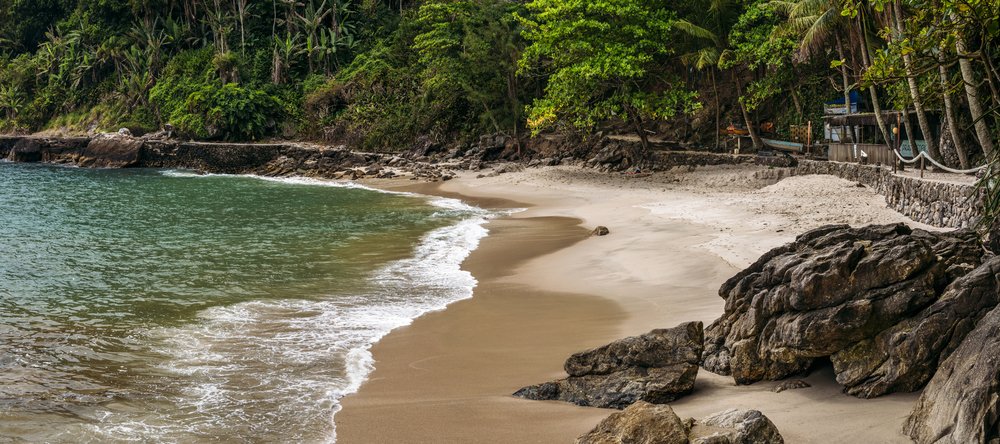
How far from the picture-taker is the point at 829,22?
27359 millimetres

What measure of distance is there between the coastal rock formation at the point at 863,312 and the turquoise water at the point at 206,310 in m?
4.39

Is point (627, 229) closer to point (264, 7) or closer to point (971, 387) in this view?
point (971, 387)

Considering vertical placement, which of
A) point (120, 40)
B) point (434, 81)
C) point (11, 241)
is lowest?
point (11, 241)

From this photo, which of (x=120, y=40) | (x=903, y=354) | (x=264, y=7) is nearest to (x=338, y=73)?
(x=264, y=7)

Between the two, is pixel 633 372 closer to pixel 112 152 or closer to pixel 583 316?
pixel 583 316

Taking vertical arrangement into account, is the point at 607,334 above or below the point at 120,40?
below

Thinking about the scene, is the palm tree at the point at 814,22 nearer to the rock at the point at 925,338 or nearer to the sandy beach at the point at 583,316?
the sandy beach at the point at 583,316

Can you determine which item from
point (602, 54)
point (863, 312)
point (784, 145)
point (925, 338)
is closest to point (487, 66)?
point (602, 54)

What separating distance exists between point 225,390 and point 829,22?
24470mm

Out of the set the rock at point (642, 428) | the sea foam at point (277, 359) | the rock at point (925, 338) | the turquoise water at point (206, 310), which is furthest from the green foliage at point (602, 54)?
the rock at point (642, 428)

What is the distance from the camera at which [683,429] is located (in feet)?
19.6

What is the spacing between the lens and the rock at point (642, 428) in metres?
5.92

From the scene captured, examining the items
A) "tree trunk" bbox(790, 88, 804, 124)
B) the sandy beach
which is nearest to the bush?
the sandy beach

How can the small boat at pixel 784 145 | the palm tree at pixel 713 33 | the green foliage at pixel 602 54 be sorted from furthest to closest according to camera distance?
the small boat at pixel 784 145 → the palm tree at pixel 713 33 → the green foliage at pixel 602 54
